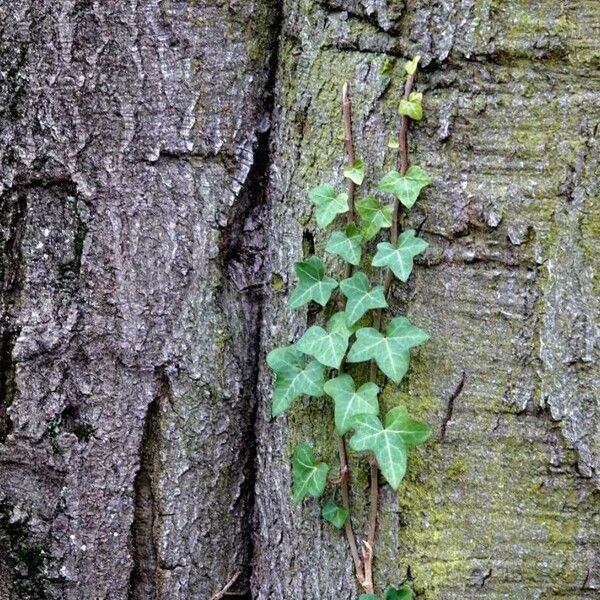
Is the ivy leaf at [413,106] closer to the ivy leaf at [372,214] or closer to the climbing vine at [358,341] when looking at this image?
the climbing vine at [358,341]

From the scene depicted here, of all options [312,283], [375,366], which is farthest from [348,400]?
[312,283]

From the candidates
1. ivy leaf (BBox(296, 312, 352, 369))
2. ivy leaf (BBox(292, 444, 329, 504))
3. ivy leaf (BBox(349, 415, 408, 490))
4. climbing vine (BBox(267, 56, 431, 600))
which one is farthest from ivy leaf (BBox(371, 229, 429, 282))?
ivy leaf (BBox(292, 444, 329, 504))

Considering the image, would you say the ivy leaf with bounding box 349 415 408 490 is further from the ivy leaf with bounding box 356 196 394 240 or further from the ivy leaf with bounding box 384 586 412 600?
the ivy leaf with bounding box 356 196 394 240

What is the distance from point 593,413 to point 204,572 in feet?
2.38

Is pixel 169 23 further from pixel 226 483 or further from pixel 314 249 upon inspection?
pixel 226 483

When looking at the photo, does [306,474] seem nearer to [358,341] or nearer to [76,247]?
[358,341]

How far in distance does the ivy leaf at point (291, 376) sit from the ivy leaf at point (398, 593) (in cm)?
33

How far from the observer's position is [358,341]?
1299 mm

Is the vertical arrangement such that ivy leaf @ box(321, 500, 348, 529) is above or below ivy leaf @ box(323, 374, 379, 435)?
below

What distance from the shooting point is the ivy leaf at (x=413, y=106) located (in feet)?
4.16

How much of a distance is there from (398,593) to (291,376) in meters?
0.39

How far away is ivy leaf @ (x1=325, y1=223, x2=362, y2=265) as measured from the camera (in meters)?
1.30

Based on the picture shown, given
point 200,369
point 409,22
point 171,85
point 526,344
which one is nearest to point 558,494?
point 526,344

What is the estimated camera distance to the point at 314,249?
4.53 feet
